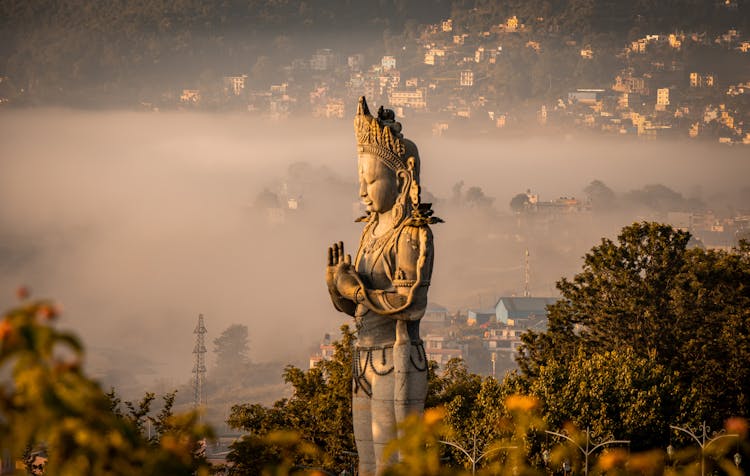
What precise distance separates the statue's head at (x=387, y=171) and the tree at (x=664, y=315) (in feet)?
110

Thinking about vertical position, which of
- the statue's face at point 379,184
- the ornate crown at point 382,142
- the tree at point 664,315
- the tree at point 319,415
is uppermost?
→ the ornate crown at point 382,142

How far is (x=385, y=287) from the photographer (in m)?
27.1

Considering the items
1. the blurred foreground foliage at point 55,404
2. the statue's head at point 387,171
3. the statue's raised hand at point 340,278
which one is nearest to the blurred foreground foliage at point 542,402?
the blurred foreground foliage at point 55,404

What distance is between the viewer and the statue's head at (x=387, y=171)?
2731 centimetres

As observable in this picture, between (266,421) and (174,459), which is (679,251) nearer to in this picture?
(266,421)

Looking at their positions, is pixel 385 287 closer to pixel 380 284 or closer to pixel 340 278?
pixel 380 284

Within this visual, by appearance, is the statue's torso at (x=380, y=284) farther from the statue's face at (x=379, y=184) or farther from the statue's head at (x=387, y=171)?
the statue's face at (x=379, y=184)

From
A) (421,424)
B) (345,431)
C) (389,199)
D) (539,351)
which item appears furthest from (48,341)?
(539,351)

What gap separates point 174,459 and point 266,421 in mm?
41439

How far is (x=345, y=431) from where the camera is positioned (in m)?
51.1

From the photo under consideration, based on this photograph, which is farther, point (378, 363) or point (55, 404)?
point (378, 363)

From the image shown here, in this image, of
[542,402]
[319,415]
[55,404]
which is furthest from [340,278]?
[319,415]

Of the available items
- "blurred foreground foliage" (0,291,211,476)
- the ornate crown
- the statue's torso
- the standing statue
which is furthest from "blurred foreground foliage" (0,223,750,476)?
the ornate crown

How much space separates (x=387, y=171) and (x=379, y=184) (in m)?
0.25
